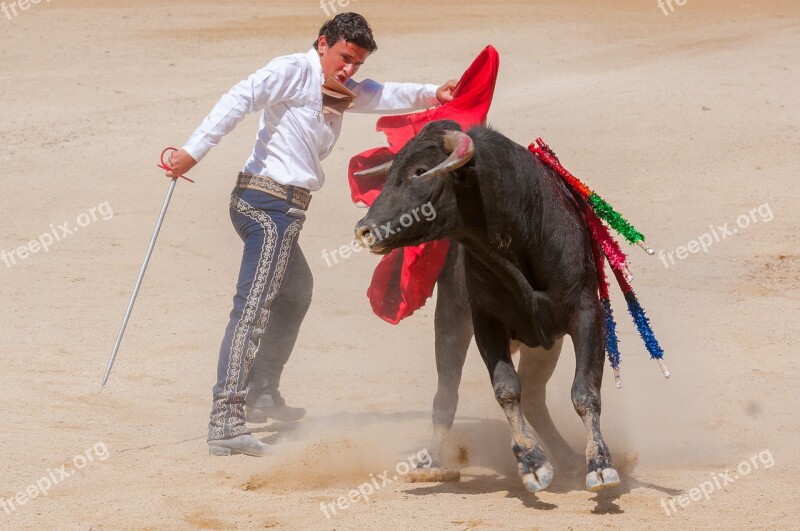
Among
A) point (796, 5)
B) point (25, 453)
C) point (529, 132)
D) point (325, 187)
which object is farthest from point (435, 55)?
point (25, 453)

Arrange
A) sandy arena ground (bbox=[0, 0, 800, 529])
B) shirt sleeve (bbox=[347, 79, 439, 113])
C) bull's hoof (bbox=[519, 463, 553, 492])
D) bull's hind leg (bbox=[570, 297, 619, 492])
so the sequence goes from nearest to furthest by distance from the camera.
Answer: bull's hoof (bbox=[519, 463, 553, 492])
bull's hind leg (bbox=[570, 297, 619, 492])
sandy arena ground (bbox=[0, 0, 800, 529])
shirt sleeve (bbox=[347, 79, 439, 113])

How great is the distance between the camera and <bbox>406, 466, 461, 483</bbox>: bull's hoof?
577 centimetres

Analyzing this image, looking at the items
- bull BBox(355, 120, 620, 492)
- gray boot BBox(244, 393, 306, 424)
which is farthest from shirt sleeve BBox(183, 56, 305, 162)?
gray boot BBox(244, 393, 306, 424)

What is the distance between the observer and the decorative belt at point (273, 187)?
622 cm

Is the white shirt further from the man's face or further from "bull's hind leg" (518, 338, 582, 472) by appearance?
"bull's hind leg" (518, 338, 582, 472)

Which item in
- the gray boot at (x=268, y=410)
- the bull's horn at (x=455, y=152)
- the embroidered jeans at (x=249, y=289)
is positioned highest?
the bull's horn at (x=455, y=152)

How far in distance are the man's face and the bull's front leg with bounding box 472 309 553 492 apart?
4.71 feet

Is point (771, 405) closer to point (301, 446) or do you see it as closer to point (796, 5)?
point (301, 446)

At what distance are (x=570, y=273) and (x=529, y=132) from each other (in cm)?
786

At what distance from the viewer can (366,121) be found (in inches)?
565

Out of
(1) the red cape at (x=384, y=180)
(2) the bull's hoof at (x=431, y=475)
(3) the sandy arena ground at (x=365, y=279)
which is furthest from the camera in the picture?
(1) the red cape at (x=384, y=180)

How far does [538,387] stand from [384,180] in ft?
4.17

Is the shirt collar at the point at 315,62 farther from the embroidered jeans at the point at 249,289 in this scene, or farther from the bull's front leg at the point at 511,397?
the bull's front leg at the point at 511,397

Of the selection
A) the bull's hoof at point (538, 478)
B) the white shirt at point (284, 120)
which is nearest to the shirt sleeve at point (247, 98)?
the white shirt at point (284, 120)
